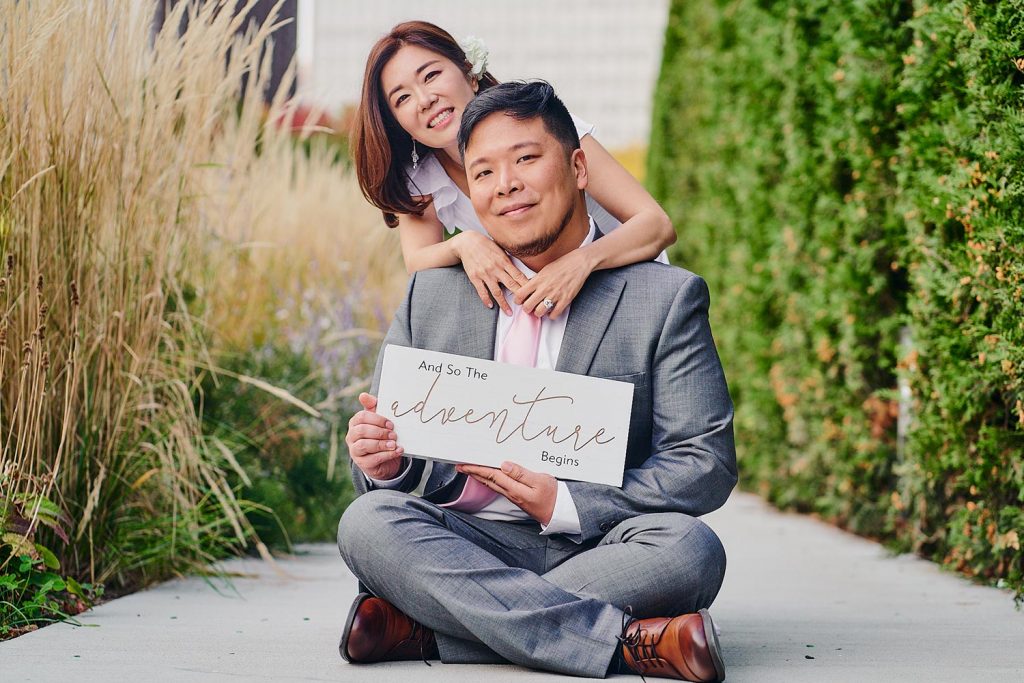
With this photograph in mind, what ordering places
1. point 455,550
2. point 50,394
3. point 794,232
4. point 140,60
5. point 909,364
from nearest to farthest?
point 455,550
point 50,394
point 140,60
point 909,364
point 794,232

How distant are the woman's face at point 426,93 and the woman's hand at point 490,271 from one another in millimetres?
514

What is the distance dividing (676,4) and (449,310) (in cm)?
767

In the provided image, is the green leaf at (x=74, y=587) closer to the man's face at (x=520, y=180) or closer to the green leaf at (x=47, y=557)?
the green leaf at (x=47, y=557)

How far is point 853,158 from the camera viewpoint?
15.7 feet

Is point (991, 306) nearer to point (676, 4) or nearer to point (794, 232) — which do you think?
point (794, 232)

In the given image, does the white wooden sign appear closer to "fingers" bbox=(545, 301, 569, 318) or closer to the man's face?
"fingers" bbox=(545, 301, 569, 318)

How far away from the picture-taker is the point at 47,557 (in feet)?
→ 9.74

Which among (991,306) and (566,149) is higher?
(566,149)

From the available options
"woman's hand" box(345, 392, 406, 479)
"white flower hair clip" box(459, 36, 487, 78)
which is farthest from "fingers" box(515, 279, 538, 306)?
"white flower hair clip" box(459, 36, 487, 78)

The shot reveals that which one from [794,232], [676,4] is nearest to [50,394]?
[794,232]

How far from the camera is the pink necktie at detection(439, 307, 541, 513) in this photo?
274 cm

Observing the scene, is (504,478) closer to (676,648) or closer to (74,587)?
(676,648)

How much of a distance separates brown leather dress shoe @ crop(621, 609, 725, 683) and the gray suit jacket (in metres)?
0.26

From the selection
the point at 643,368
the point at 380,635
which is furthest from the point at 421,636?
the point at 643,368
